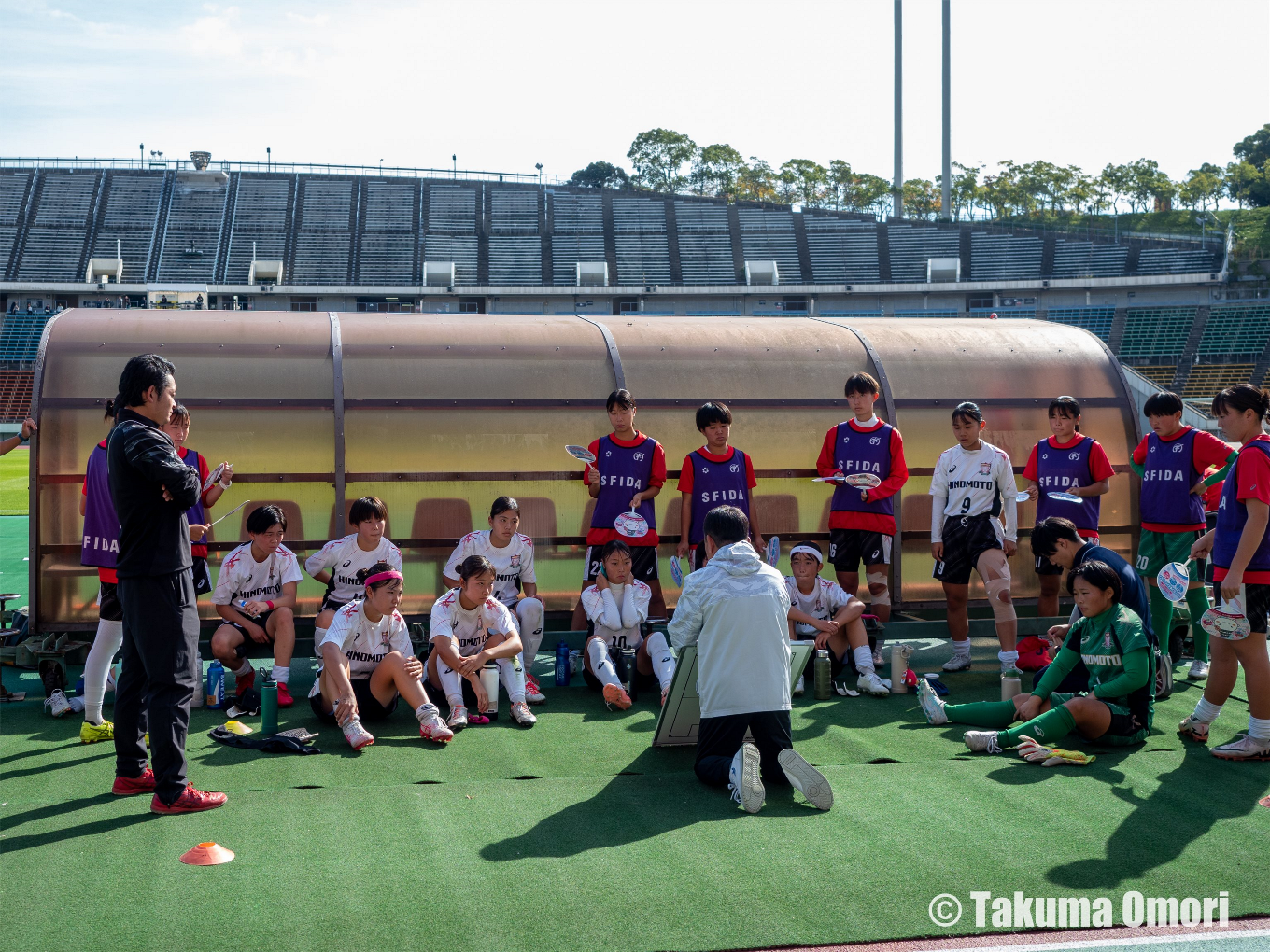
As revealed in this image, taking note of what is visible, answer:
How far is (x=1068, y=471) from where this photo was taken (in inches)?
349

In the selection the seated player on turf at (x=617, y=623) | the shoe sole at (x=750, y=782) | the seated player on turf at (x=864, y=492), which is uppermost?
the seated player on turf at (x=864, y=492)

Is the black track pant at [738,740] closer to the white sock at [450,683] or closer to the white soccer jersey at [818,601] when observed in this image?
the white sock at [450,683]

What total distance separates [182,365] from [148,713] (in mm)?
4534

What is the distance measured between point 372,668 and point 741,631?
2.79 m

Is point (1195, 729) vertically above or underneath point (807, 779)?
underneath

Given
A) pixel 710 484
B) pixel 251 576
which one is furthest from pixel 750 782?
pixel 251 576

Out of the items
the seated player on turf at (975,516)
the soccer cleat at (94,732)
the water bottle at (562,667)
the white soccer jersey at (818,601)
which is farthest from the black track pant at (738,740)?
the soccer cleat at (94,732)

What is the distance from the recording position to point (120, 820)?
17.0 feet

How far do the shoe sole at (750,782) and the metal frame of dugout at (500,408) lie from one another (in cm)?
408

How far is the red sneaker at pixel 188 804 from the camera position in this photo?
5.27 metres

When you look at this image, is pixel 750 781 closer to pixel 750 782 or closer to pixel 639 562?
pixel 750 782

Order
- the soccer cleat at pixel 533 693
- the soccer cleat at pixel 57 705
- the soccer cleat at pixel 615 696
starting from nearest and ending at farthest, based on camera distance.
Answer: the soccer cleat at pixel 57 705, the soccer cleat at pixel 615 696, the soccer cleat at pixel 533 693

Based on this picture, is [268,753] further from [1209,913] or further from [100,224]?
[100,224]

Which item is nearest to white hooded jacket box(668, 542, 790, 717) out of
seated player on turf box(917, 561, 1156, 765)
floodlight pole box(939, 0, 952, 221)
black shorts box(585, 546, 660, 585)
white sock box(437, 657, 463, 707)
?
seated player on turf box(917, 561, 1156, 765)
